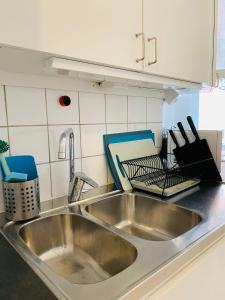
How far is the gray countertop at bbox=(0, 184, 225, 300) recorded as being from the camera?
1.54 feet

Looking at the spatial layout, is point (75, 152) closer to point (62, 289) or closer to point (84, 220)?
point (84, 220)

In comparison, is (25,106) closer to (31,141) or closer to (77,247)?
(31,141)

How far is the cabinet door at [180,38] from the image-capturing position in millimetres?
834

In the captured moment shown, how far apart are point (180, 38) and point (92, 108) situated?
1.64 feet

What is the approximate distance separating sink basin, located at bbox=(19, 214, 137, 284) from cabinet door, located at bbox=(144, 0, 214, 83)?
2.05 feet

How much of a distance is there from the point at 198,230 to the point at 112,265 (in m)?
0.30

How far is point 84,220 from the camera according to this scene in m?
0.81

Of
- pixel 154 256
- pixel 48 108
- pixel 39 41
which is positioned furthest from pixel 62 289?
pixel 48 108

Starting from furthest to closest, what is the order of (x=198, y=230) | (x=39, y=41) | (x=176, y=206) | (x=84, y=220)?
(x=176, y=206)
(x=84, y=220)
(x=198, y=230)
(x=39, y=41)

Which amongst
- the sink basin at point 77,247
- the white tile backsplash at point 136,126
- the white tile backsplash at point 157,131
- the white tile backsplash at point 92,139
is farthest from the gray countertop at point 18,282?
the white tile backsplash at point 157,131

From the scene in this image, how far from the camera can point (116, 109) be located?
47.3 inches

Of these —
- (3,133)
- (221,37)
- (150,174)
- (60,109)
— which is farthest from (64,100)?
(221,37)

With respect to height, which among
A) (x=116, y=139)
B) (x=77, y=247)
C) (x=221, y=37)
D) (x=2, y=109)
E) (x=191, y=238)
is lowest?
(x=77, y=247)

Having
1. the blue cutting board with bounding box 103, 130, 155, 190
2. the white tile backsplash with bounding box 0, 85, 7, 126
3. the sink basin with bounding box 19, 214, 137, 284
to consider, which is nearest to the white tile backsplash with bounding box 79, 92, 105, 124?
the blue cutting board with bounding box 103, 130, 155, 190
